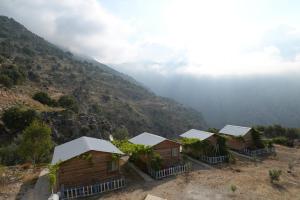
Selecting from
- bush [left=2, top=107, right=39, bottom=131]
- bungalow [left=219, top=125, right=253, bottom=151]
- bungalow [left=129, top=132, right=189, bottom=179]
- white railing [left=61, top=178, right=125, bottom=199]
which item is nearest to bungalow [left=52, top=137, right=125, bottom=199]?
white railing [left=61, top=178, right=125, bottom=199]

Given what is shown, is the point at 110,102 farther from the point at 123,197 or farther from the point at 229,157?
the point at 123,197

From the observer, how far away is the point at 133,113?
404 feet

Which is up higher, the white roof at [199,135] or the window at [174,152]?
the white roof at [199,135]

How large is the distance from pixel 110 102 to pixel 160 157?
98329 millimetres

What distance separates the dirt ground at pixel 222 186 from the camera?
70.4 feet

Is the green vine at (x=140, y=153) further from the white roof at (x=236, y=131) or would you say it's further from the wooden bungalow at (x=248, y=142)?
the white roof at (x=236, y=131)

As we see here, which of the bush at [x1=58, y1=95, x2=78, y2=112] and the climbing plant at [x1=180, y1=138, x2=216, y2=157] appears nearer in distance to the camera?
the climbing plant at [x1=180, y1=138, x2=216, y2=157]

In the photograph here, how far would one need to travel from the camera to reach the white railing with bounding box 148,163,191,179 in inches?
1025

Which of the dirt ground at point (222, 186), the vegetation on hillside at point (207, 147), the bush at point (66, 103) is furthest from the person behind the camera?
the bush at point (66, 103)

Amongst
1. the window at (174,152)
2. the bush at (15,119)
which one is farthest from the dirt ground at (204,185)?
the bush at (15,119)

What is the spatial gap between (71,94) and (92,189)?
8860 cm

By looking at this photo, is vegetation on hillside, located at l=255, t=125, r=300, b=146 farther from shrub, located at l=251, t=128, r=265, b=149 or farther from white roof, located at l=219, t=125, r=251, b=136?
shrub, located at l=251, t=128, r=265, b=149

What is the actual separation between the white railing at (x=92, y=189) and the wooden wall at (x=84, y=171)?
0.67m

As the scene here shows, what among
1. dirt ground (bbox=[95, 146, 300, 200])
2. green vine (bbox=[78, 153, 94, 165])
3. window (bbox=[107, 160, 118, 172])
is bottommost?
dirt ground (bbox=[95, 146, 300, 200])
